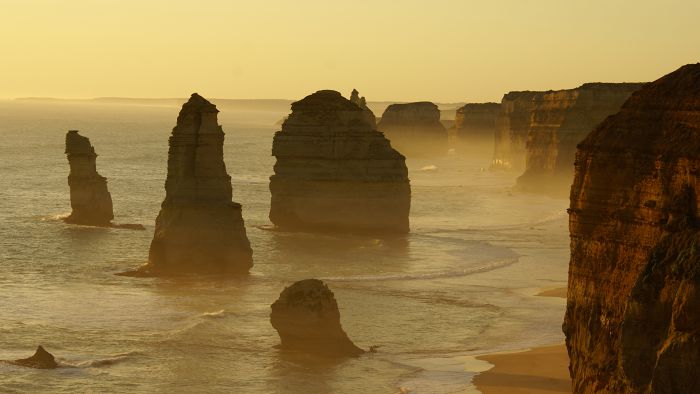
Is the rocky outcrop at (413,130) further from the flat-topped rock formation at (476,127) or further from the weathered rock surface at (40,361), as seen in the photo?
the weathered rock surface at (40,361)

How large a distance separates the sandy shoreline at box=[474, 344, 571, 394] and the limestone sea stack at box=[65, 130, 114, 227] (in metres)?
35.3

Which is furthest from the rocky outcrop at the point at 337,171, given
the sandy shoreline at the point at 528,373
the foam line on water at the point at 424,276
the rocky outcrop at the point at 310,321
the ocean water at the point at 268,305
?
the rocky outcrop at the point at 310,321

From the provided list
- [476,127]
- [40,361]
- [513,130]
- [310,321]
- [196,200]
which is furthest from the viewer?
[476,127]

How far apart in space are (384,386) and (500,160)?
4446 inches

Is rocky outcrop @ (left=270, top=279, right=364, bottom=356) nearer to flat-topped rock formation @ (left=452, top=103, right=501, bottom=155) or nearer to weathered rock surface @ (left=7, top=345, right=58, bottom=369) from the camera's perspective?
weathered rock surface @ (left=7, top=345, right=58, bottom=369)

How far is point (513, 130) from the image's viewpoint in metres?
136

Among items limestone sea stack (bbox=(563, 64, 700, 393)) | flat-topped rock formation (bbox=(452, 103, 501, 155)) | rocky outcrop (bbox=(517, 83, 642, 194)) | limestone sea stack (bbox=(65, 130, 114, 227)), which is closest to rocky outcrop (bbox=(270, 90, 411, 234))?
limestone sea stack (bbox=(65, 130, 114, 227))

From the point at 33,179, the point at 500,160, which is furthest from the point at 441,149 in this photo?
the point at 33,179

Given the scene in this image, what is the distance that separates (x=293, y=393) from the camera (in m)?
31.8

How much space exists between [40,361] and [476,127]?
529 ft

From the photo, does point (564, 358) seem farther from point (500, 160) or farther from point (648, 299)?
point (500, 160)

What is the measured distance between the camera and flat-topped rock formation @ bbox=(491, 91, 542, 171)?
133500mm

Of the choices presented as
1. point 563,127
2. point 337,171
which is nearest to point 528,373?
point 337,171

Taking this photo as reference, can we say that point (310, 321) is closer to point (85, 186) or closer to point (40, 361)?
point (40, 361)
